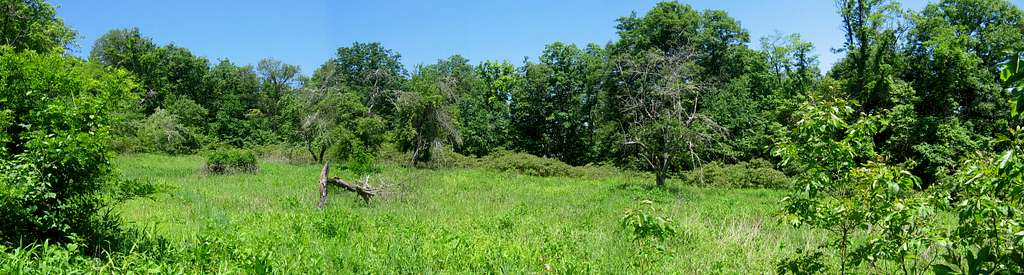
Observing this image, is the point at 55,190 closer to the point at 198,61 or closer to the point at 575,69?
the point at 575,69

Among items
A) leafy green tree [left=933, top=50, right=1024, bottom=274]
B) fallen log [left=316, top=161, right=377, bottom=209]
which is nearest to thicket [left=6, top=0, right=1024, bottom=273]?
leafy green tree [left=933, top=50, right=1024, bottom=274]

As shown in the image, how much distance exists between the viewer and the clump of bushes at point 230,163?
21.5 metres

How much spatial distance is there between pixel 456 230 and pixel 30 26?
2565 cm

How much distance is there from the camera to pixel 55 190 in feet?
19.9

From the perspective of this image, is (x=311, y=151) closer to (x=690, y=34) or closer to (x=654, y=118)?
(x=654, y=118)

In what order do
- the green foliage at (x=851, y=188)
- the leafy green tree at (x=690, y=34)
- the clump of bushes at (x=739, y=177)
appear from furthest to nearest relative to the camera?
the leafy green tree at (x=690, y=34) → the clump of bushes at (x=739, y=177) → the green foliage at (x=851, y=188)

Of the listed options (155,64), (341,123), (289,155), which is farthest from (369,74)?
(155,64)

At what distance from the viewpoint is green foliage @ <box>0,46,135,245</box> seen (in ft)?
18.6

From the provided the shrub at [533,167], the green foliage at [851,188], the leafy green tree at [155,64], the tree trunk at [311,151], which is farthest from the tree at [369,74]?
the green foliage at [851,188]

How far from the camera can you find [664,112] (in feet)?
65.4

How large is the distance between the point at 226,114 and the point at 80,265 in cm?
5263

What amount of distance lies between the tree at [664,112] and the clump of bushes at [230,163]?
14.5 meters

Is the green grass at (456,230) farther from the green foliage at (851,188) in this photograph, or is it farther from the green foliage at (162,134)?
the green foliage at (162,134)

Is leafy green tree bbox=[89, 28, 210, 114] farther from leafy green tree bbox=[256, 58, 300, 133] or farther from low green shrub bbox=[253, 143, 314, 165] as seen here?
low green shrub bbox=[253, 143, 314, 165]
